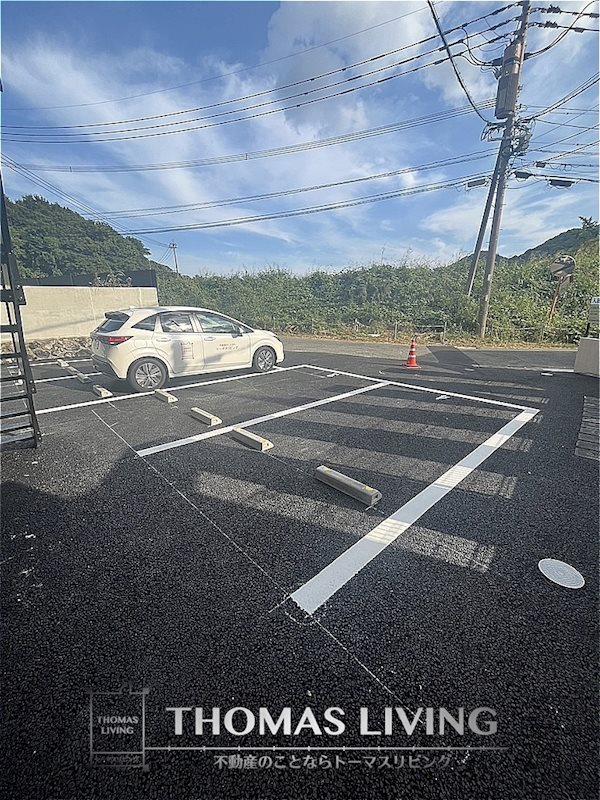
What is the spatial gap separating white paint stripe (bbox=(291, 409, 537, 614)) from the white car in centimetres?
448

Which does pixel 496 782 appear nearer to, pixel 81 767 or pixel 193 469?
pixel 81 767

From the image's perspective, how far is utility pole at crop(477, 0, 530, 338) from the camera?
33.2ft

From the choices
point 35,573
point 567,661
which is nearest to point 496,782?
point 567,661

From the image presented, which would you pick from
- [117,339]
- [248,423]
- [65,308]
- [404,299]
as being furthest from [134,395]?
[404,299]

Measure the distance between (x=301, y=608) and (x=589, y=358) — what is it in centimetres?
857

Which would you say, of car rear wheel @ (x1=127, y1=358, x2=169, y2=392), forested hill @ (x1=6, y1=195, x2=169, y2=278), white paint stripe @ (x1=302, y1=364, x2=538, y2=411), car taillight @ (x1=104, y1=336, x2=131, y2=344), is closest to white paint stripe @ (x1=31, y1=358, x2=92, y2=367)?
car taillight @ (x1=104, y1=336, x2=131, y2=344)

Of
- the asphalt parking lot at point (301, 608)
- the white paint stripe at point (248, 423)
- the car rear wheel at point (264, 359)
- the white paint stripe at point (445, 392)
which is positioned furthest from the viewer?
the car rear wheel at point (264, 359)

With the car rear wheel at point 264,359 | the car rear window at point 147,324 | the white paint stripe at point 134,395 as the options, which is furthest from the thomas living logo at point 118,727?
the car rear wheel at point 264,359

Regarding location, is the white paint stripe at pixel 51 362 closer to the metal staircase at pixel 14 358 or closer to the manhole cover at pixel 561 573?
the metal staircase at pixel 14 358

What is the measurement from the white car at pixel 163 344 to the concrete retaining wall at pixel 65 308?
626 centimetres

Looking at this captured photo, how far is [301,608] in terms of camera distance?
1743mm

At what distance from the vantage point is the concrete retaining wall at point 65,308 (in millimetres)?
9988

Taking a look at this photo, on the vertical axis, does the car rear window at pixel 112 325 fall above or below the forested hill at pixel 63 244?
below

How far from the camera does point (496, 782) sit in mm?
1137
